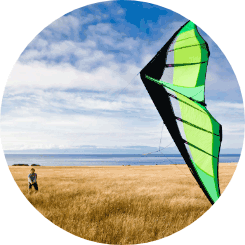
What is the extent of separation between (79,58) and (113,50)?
52 cm

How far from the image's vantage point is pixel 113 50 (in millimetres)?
2533

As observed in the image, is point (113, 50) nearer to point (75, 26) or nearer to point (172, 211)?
point (75, 26)

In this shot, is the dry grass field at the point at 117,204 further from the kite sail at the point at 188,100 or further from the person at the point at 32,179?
the kite sail at the point at 188,100

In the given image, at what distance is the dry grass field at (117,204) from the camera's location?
217 cm

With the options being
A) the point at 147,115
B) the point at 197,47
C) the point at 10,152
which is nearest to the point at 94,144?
the point at 147,115

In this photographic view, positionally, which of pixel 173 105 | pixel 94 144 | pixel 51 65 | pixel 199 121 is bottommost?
pixel 94 144

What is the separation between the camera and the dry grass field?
2172 millimetres

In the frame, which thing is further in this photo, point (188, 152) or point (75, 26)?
point (75, 26)

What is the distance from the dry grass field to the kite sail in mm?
274

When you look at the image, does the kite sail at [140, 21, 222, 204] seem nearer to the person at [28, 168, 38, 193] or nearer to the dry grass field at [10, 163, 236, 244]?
the dry grass field at [10, 163, 236, 244]

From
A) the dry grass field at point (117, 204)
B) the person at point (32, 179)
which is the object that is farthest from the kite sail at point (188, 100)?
the person at point (32, 179)

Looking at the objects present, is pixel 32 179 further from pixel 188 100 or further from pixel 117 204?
pixel 188 100

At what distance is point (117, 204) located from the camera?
246cm

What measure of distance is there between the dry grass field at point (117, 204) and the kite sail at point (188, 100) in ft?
0.90
